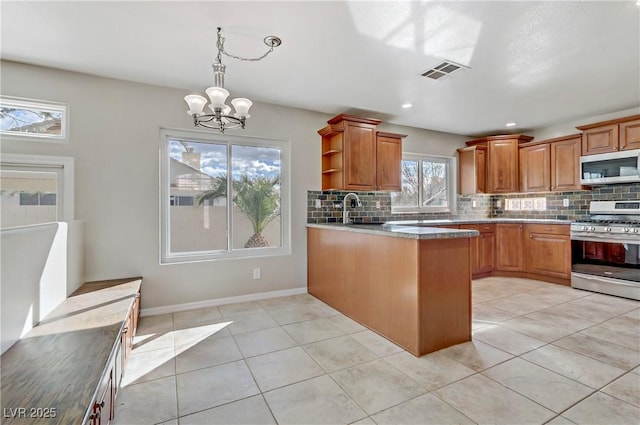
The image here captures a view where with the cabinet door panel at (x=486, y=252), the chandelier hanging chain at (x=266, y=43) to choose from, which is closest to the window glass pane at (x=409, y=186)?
the cabinet door panel at (x=486, y=252)

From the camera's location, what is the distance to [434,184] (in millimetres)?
5352

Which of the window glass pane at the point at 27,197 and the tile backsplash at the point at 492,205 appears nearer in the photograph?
the window glass pane at the point at 27,197

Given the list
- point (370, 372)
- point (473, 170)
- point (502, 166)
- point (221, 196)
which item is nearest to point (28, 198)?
point (221, 196)

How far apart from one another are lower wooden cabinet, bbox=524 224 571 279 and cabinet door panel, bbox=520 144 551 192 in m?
0.70

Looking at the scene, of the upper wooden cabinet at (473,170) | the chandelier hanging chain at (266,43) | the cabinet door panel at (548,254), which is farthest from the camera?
the upper wooden cabinet at (473,170)

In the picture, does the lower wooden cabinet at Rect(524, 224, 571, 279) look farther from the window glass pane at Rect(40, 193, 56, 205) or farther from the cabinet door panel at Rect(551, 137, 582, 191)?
the window glass pane at Rect(40, 193, 56, 205)

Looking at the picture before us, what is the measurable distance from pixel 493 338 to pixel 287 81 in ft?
10.3

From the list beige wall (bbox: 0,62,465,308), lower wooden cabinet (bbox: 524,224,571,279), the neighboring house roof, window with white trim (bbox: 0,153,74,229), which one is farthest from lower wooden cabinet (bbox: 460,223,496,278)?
window with white trim (bbox: 0,153,74,229)

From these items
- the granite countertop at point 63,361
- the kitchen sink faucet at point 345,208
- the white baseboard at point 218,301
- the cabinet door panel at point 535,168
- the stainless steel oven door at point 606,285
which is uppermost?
the cabinet door panel at point 535,168

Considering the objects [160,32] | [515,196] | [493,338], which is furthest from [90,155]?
[515,196]

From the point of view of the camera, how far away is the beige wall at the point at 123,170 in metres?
2.85

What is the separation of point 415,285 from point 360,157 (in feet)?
7.05

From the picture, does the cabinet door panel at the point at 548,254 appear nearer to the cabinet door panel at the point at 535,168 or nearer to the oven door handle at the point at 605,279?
the oven door handle at the point at 605,279

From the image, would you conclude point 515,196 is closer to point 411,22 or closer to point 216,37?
point 411,22
